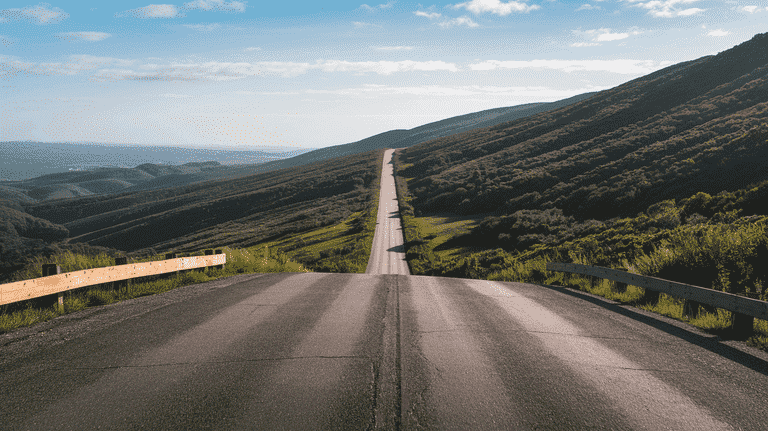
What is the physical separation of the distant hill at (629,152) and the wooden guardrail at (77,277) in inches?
1519

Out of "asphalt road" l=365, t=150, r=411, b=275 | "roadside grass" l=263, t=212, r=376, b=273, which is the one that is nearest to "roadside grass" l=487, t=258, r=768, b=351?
"asphalt road" l=365, t=150, r=411, b=275

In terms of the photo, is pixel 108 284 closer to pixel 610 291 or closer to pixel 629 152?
pixel 610 291

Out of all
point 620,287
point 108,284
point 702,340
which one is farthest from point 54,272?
point 620,287

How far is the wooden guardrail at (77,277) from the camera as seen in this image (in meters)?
6.06

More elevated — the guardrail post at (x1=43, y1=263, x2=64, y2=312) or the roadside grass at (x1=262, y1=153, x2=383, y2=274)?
the guardrail post at (x1=43, y1=263, x2=64, y2=312)

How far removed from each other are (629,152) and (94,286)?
65319mm

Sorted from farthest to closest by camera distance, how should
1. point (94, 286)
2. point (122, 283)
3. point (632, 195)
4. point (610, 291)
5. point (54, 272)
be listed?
1. point (632, 195)
2. point (610, 291)
3. point (122, 283)
4. point (94, 286)
5. point (54, 272)

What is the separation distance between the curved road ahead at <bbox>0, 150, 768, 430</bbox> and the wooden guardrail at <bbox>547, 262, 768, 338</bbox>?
488mm

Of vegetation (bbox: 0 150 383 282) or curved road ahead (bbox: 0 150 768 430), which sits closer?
curved road ahead (bbox: 0 150 768 430)

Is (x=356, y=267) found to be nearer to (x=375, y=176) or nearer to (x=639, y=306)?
(x=639, y=306)

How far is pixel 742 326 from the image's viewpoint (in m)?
5.72

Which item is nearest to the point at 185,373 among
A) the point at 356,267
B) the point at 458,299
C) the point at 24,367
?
the point at 24,367

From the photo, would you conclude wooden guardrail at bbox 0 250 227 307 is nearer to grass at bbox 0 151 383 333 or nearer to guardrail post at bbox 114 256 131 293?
A: guardrail post at bbox 114 256 131 293

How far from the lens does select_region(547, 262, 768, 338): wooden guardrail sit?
17.8 ft
